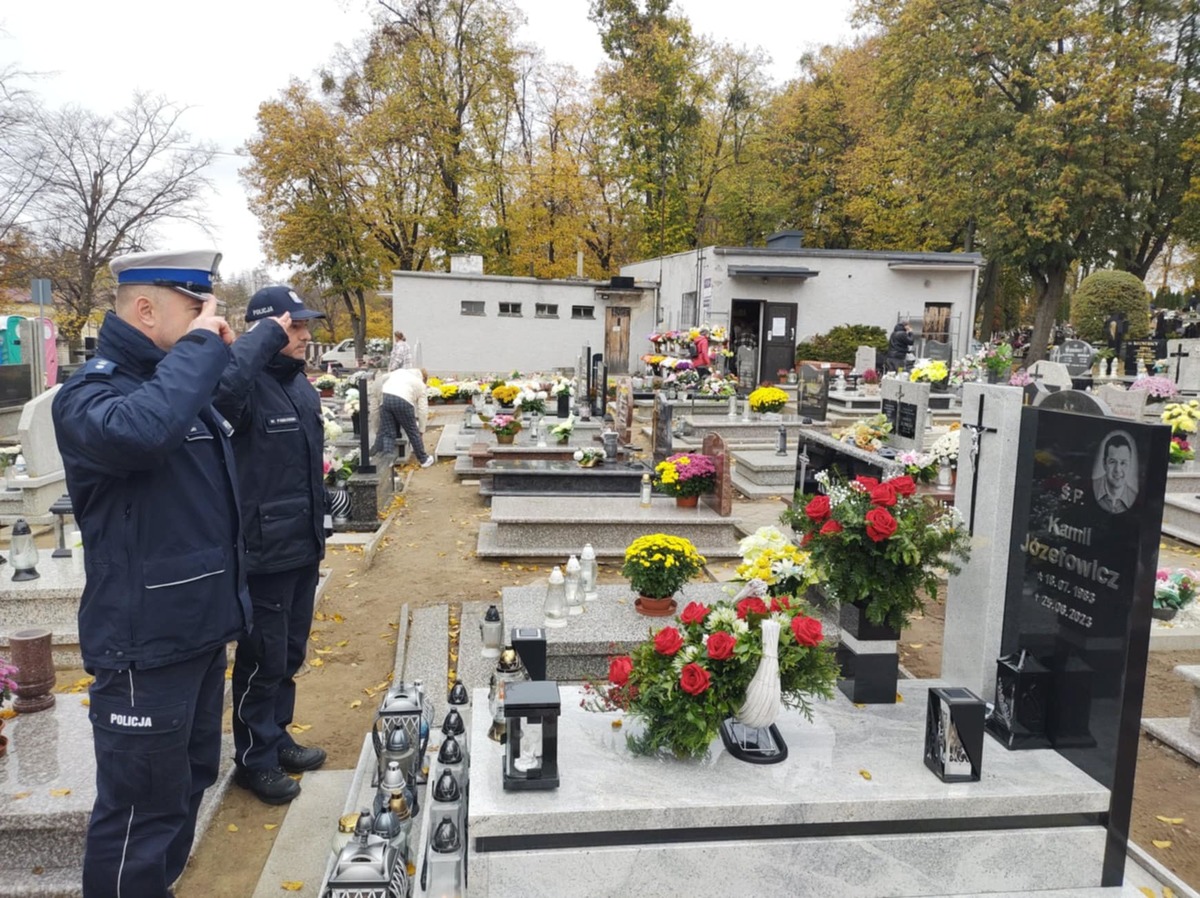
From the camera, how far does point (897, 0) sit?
31.5m

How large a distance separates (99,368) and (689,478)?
6640 mm

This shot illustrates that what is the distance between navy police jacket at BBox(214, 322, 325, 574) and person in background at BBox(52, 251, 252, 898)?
73 cm

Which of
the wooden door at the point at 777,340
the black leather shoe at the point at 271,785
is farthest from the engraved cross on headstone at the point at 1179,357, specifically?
the black leather shoe at the point at 271,785

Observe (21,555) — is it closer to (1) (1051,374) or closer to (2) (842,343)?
(1) (1051,374)

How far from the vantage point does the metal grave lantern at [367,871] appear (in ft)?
9.50

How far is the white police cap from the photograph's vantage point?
2971 mm

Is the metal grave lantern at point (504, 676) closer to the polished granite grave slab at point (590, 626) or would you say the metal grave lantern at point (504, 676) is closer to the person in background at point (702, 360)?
the polished granite grave slab at point (590, 626)

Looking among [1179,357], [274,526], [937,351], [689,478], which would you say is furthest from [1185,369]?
[274,526]

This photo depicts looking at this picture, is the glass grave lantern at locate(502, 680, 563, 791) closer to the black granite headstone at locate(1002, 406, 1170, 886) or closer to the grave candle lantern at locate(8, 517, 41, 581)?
the black granite headstone at locate(1002, 406, 1170, 886)

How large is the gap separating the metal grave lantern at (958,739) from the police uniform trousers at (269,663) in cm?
295

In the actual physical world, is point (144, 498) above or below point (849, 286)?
below

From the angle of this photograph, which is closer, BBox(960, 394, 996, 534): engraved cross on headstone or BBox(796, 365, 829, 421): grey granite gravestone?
BBox(960, 394, 996, 534): engraved cross on headstone

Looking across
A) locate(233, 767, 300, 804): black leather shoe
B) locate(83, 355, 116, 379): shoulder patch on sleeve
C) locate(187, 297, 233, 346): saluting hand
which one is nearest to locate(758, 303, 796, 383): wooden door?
locate(233, 767, 300, 804): black leather shoe

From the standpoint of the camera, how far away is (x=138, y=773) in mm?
2846
